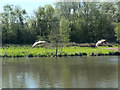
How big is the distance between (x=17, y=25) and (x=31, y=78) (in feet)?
101

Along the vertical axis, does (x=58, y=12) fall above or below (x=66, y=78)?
above

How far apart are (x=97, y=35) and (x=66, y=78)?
107 feet

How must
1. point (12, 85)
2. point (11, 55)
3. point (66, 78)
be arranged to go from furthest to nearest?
1. point (11, 55)
2. point (66, 78)
3. point (12, 85)

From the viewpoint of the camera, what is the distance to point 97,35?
44812 mm

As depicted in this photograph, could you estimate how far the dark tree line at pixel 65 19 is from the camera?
42.5m

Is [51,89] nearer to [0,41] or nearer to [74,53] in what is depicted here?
[74,53]

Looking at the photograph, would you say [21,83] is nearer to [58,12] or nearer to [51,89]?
[51,89]

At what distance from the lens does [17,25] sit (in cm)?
4281

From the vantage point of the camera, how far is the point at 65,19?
43.7 meters

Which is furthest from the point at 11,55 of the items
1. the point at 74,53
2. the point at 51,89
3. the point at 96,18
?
the point at 96,18

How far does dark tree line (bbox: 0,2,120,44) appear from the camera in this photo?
139ft

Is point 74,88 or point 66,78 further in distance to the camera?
point 66,78

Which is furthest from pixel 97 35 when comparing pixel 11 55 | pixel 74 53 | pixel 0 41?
pixel 11 55

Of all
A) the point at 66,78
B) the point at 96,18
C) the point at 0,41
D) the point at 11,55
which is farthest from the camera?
the point at 96,18
